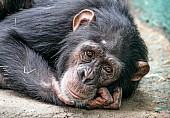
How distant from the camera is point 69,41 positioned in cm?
595

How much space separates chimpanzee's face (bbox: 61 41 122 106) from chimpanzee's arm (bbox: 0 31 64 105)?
0.24 meters

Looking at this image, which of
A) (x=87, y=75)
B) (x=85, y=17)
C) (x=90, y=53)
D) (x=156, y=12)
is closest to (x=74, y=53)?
(x=90, y=53)

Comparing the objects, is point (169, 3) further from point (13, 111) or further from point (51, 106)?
point (13, 111)

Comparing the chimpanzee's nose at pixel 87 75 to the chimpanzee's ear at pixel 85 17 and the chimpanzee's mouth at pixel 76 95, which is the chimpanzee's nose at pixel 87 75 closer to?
the chimpanzee's mouth at pixel 76 95

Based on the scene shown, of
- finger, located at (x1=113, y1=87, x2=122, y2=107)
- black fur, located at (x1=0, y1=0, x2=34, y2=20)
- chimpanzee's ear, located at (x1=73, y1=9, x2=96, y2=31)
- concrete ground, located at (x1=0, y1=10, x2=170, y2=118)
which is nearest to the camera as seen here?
concrete ground, located at (x1=0, y1=10, x2=170, y2=118)

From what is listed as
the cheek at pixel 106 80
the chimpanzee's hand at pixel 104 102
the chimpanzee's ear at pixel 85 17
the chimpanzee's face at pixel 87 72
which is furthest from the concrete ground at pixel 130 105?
the chimpanzee's ear at pixel 85 17

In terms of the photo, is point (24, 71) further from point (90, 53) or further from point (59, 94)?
point (90, 53)

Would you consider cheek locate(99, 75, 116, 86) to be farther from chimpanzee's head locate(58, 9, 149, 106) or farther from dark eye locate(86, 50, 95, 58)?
dark eye locate(86, 50, 95, 58)

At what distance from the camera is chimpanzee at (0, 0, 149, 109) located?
5496 millimetres

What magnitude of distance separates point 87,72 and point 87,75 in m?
0.04

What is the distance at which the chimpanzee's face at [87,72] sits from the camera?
17.4ft

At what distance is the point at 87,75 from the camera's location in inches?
207

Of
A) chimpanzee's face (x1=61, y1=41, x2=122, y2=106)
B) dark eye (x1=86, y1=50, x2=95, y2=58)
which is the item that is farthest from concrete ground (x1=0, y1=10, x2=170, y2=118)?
dark eye (x1=86, y1=50, x2=95, y2=58)

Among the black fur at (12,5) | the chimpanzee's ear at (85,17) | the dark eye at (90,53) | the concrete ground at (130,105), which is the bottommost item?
the concrete ground at (130,105)
